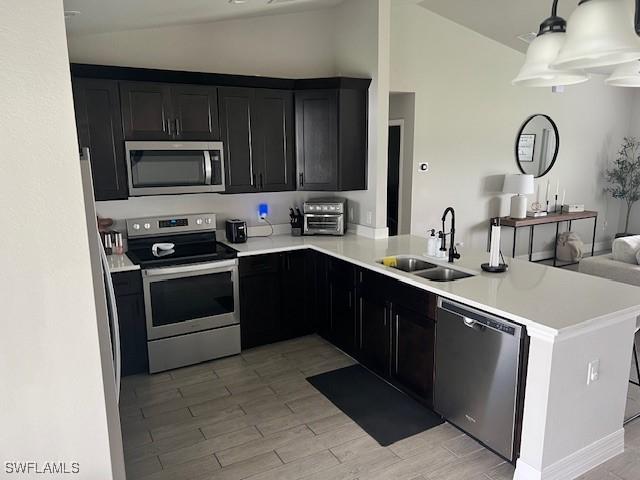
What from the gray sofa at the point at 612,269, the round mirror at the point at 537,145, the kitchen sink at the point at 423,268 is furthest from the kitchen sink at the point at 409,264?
the round mirror at the point at 537,145

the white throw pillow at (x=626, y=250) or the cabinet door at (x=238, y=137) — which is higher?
the cabinet door at (x=238, y=137)

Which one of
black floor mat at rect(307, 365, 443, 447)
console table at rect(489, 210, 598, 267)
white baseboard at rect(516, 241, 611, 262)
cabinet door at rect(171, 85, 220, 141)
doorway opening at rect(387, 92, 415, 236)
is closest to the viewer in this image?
black floor mat at rect(307, 365, 443, 447)

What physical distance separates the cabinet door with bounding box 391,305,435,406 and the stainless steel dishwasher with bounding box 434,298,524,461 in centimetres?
8

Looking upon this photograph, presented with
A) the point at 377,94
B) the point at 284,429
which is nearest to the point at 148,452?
the point at 284,429

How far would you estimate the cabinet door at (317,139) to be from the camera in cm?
409

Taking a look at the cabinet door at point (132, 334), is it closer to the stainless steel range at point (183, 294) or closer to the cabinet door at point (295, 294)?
the stainless steel range at point (183, 294)

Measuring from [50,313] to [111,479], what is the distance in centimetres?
58

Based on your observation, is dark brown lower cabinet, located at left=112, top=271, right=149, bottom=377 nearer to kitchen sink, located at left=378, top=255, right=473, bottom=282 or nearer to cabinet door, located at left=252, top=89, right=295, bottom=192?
cabinet door, located at left=252, top=89, right=295, bottom=192

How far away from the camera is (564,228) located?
23.2 feet

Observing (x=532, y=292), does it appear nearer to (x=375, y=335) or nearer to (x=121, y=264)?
(x=375, y=335)

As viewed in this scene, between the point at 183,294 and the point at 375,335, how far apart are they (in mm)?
1518

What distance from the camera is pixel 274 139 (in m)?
4.09

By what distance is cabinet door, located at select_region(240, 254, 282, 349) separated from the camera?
3.84 meters

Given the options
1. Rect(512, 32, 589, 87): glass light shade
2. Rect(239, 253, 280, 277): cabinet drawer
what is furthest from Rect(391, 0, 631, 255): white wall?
Rect(512, 32, 589, 87): glass light shade
